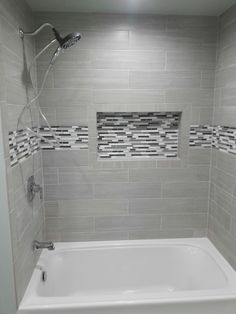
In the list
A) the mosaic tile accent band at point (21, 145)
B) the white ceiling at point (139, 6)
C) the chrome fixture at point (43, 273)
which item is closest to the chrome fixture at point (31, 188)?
the mosaic tile accent band at point (21, 145)

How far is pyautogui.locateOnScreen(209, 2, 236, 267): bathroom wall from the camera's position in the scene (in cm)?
168

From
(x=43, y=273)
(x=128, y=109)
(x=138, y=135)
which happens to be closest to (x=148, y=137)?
(x=138, y=135)

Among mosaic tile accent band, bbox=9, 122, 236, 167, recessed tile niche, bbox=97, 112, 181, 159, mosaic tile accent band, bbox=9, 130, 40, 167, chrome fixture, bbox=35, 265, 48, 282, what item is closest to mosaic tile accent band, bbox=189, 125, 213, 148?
mosaic tile accent band, bbox=9, 122, 236, 167

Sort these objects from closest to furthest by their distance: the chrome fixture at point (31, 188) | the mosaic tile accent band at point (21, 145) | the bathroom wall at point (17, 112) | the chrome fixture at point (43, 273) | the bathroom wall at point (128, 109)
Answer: the bathroom wall at point (17, 112) < the mosaic tile accent band at point (21, 145) < the chrome fixture at point (31, 188) < the chrome fixture at point (43, 273) < the bathroom wall at point (128, 109)

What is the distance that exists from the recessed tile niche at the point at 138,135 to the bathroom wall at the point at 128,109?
0.11 meters

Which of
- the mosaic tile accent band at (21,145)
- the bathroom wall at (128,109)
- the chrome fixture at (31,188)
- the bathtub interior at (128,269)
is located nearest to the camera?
the mosaic tile accent band at (21,145)

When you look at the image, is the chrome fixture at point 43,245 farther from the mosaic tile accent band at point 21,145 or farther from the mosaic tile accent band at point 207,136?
the mosaic tile accent band at point 207,136

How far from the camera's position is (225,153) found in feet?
5.87

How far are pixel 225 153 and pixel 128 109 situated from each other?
2.69 ft

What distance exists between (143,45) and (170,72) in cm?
30

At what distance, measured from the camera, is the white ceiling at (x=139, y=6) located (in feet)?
5.29

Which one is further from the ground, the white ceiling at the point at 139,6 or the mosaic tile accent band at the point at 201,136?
the white ceiling at the point at 139,6

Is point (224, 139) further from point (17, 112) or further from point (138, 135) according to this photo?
point (17, 112)

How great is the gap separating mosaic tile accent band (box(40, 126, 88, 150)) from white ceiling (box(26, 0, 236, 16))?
864 millimetres
